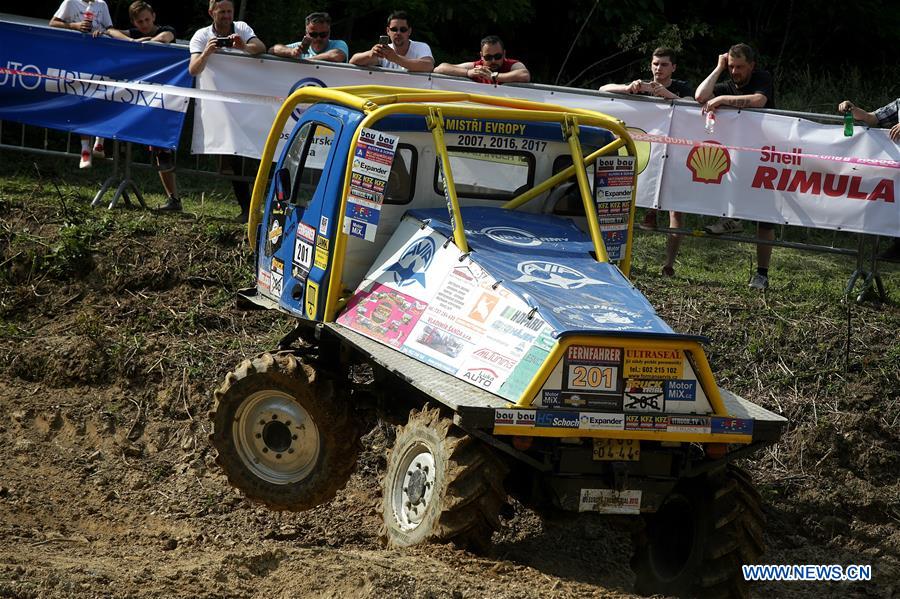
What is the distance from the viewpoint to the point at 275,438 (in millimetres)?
8117

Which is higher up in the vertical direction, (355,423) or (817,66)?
(817,66)

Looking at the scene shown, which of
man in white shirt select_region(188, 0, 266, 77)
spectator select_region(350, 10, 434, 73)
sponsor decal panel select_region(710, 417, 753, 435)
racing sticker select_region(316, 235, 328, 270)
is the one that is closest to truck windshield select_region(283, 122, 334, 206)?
racing sticker select_region(316, 235, 328, 270)

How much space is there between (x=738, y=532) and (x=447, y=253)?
7.71 ft

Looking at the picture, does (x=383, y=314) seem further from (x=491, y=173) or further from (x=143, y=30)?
(x=143, y=30)

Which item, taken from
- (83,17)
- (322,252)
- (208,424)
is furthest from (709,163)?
(83,17)

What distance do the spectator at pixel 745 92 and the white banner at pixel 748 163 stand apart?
0.42ft

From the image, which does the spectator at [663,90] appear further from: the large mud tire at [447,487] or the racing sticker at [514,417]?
the racing sticker at [514,417]

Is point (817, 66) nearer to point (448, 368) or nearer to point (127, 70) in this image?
point (127, 70)

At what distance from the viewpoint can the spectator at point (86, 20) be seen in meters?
12.8

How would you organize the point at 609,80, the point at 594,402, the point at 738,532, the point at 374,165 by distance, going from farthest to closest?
the point at 609,80 → the point at 374,165 → the point at 738,532 → the point at 594,402

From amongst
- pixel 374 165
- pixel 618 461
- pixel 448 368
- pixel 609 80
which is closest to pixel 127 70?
pixel 374 165

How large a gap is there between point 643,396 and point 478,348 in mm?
947

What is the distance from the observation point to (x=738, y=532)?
7.12 m

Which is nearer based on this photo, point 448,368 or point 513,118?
point 448,368
